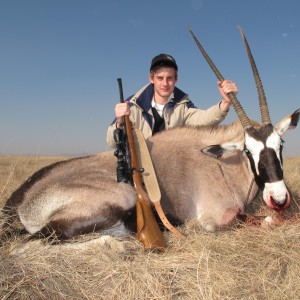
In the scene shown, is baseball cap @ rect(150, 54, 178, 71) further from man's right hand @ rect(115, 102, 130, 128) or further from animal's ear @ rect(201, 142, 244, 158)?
animal's ear @ rect(201, 142, 244, 158)

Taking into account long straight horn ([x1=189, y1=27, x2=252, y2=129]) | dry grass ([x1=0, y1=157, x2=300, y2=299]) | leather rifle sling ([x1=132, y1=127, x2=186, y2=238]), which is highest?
long straight horn ([x1=189, y1=27, x2=252, y2=129])

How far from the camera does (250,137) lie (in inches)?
165

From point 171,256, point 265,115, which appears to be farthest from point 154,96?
point 171,256

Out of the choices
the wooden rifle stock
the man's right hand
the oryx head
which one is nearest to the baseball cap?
the oryx head

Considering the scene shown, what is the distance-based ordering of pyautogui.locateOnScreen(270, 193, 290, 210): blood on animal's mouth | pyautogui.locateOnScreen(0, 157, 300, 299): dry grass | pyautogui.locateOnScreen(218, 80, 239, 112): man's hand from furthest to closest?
pyautogui.locateOnScreen(218, 80, 239, 112): man's hand
pyautogui.locateOnScreen(270, 193, 290, 210): blood on animal's mouth
pyautogui.locateOnScreen(0, 157, 300, 299): dry grass

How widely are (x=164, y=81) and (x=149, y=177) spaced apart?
7.26ft

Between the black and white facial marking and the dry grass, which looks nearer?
the dry grass

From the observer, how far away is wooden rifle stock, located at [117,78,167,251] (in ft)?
11.4

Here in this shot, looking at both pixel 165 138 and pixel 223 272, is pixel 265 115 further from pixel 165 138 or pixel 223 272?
pixel 223 272

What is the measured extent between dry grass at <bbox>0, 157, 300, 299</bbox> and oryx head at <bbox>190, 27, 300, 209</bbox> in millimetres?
387

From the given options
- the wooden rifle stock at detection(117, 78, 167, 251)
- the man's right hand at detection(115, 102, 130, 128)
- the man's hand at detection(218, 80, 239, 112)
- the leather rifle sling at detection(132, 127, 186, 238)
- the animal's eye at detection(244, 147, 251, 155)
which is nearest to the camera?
the wooden rifle stock at detection(117, 78, 167, 251)

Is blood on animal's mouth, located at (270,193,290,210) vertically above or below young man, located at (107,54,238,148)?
below

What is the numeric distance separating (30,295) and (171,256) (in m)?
1.25

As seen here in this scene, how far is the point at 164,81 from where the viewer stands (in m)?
5.87
